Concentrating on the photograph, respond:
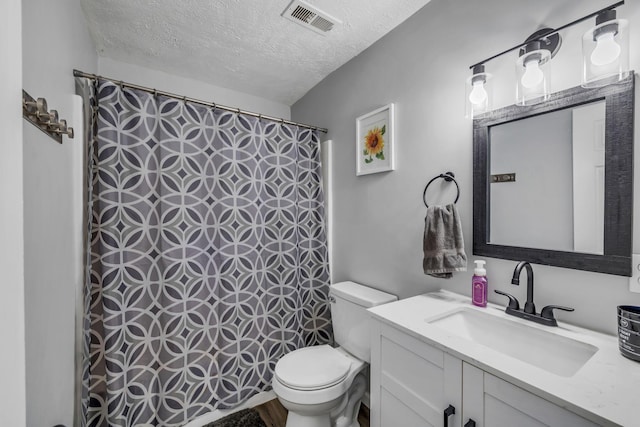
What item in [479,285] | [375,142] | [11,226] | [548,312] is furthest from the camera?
[375,142]

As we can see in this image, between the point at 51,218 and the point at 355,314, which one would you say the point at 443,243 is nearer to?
the point at 355,314

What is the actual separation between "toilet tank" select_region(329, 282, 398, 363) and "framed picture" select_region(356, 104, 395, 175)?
30.2 inches

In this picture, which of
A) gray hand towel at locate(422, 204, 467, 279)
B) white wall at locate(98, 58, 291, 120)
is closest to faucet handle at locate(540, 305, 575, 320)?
gray hand towel at locate(422, 204, 467, 279)

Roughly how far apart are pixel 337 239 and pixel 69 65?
70.8 inches

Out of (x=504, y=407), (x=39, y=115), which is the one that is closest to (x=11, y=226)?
(x=39, y=115)

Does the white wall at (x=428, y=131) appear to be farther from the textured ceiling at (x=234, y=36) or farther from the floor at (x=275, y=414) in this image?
the floor at (x=275, y=414)

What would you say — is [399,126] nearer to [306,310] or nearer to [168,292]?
[306,310]

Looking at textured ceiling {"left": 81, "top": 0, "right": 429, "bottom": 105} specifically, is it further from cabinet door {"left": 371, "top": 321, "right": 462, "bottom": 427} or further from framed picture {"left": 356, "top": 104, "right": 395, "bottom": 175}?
cabinet door {"left": 371, "top": 321, "right": 462, "bottom": 427}

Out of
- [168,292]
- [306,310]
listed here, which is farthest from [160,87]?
[306,310]

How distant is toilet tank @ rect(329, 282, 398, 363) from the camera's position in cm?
155

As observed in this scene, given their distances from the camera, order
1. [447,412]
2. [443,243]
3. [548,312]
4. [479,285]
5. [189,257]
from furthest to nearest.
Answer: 1. [189,257]
2. [443,243]
3. [479,285]
4. [548,312]
5. [447,412]

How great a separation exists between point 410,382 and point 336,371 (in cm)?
59

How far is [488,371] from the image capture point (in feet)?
2.44

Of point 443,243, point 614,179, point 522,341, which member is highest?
point 614,179
